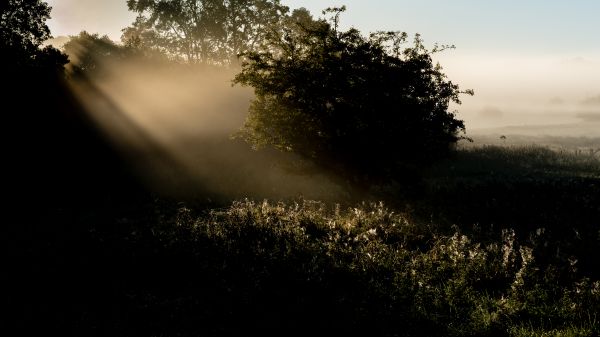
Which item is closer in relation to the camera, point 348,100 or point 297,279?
point 297,279

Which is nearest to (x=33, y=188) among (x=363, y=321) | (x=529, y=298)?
(x=363, y=321)

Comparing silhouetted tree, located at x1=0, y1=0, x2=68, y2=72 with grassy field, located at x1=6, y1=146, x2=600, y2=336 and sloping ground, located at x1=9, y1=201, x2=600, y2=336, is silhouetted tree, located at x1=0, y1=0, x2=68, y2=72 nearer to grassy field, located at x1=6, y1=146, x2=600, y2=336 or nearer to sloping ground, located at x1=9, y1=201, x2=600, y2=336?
grassy field, located at x1=6, y1=146, x2=600, y2=336

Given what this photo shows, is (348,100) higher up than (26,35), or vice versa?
(26,35)

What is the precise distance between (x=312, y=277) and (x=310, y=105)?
34.4ft

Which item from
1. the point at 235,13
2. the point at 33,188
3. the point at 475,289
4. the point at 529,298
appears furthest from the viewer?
the point at 235,13

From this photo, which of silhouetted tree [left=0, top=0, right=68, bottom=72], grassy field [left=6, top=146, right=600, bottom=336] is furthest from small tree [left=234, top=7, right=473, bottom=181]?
silhouetted tree [left=0, top=0, right=68, bottom=72]

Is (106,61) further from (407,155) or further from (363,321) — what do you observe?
(363,321)

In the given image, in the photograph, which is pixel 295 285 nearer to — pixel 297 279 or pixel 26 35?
pixel 297 279

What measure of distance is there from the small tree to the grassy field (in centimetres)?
448

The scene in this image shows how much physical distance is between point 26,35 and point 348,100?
2074 centimetres

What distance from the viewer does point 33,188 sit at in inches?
825

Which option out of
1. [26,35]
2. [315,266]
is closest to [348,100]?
[315,266]

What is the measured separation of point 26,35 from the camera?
25.7 metres

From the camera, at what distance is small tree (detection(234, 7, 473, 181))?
1683 centimetres
